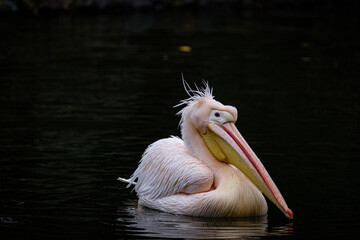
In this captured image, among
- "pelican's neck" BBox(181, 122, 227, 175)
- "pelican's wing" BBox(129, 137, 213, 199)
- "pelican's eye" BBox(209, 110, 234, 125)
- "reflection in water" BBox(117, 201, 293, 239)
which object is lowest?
"reflection in water" BBox(117, 201, 293, 239)

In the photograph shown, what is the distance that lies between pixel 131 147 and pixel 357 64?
705 centimetres

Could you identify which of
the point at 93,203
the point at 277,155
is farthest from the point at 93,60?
the point at 93,203

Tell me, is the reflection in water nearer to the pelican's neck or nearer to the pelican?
the pelican

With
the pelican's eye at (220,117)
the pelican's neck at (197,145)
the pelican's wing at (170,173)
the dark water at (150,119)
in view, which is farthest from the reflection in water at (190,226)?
the pelican's eye at (220,117)

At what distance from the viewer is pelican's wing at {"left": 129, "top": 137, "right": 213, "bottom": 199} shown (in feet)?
18.1

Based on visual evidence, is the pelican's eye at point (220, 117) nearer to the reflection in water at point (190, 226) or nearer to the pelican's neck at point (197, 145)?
the pelican's neck at point (197, 145)

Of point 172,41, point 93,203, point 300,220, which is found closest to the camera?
point 300,220

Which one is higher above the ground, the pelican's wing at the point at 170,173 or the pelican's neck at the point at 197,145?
the pelican's neck at the point at 197,145

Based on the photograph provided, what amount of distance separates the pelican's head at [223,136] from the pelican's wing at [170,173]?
0.19 metres

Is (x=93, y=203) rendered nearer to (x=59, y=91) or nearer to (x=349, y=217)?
(x=349, y=217)

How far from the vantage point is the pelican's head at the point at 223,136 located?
5375mm

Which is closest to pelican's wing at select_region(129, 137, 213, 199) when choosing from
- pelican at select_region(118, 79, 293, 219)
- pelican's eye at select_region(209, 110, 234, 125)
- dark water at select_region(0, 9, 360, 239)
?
pelican at select_region(118, 79, 293, 219)

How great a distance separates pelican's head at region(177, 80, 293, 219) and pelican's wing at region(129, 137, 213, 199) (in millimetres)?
189

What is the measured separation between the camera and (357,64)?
13242 mm
